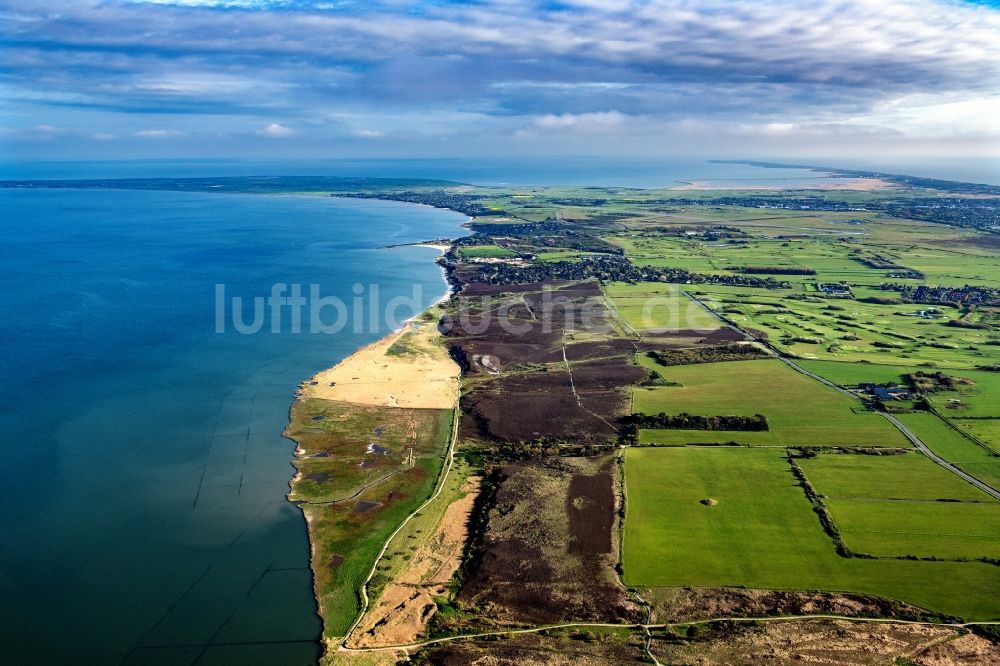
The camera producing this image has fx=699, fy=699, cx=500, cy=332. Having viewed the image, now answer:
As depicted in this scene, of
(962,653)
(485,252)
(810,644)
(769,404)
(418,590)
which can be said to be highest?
(485,252)

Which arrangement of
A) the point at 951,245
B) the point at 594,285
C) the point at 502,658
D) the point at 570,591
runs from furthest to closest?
the point at 951,245
the point at 594,285
the point at 570,591
the point at 502,658

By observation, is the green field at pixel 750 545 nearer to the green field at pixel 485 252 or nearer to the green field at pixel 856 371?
the green field at pixel 856 371

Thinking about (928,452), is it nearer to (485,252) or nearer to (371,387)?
(371,387)

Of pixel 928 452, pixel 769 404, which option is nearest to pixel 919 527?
pixel 928 452

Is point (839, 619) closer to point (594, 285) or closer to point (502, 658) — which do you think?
point (502, 658)

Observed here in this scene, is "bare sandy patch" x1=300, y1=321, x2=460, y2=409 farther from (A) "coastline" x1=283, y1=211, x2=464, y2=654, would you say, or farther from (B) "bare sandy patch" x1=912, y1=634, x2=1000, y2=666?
(B) "bare sandy patch" x1=912, y1=634, x2=1000, y2=666

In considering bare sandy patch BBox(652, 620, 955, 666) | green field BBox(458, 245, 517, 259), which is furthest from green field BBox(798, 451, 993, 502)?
green field BBox(458, 245, 517, 259)

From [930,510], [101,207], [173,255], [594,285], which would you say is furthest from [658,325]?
[101,207]
